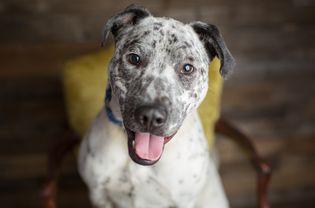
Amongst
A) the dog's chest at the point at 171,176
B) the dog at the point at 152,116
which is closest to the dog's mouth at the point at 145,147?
the dog at the point at 152,116

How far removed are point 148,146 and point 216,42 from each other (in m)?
0.32

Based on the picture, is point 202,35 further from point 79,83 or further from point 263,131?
point 263,131

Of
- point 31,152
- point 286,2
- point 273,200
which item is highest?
point 286,2

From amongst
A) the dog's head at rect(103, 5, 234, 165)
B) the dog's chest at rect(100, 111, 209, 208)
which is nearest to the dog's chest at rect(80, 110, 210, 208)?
the dog's chest at rect(100, 111, 209, 208)

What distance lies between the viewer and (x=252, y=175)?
2471 millimetres

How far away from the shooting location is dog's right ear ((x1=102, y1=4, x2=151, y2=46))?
133 centimetres

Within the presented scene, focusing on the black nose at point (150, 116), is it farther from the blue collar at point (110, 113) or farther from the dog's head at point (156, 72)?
the blue collar at point (110, 113)

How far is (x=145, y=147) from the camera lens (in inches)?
50.7

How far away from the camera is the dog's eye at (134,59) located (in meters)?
1.31

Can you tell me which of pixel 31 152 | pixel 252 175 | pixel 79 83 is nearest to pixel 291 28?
pixel 252 175

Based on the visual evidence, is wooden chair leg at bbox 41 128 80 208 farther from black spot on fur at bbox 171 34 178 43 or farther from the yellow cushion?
black spot on fur at bbox 171 34 178 43

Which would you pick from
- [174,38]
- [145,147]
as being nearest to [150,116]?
[145,147]

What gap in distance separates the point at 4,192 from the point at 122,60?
1.27 metres

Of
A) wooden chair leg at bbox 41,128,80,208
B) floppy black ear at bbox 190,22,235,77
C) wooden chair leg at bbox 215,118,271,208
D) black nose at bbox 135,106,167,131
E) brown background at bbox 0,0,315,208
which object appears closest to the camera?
black nose at bbox 135,106,167,131
